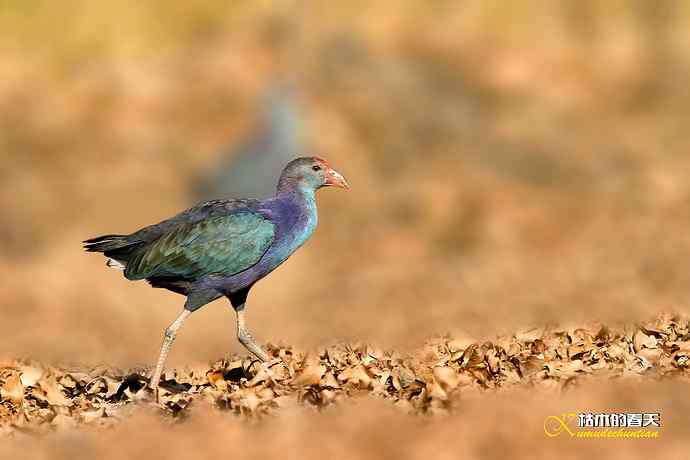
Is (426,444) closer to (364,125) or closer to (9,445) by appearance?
(9,445)

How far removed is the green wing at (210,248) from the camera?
10398 millimetres

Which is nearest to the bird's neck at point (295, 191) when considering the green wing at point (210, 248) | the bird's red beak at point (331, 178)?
the bird's red beak at point (331, 178)

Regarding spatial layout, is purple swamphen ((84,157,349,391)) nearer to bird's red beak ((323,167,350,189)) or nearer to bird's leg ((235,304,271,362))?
bird's leg ((235,304,271,362))

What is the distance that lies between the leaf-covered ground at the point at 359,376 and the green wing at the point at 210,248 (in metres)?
0.83

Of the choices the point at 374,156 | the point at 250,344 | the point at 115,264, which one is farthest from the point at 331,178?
the point at 374,156

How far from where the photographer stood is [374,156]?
2992cm

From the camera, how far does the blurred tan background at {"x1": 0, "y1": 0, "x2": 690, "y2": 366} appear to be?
17453mm

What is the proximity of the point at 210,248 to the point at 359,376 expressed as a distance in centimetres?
170

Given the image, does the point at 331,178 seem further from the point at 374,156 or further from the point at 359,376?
the point at 374,156

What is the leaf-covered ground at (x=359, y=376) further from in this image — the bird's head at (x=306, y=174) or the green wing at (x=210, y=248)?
the bird's head at (x=306, y=174)

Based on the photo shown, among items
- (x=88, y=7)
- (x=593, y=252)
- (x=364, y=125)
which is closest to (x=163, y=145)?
(x=364, y=125)

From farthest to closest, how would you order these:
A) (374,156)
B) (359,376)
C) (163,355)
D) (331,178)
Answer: (374,156), (331,178), (163,355), (359,376)

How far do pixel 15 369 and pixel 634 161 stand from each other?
21891mm

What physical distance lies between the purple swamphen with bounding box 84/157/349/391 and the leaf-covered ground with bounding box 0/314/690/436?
0.49 metres
